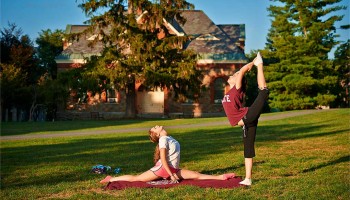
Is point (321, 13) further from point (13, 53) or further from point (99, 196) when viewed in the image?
point (99, 196)

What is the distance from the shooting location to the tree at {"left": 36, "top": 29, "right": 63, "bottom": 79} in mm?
51188

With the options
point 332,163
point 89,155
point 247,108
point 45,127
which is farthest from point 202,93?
point 247,108

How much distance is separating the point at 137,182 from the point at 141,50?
77.5 ft

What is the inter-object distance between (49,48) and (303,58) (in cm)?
2950

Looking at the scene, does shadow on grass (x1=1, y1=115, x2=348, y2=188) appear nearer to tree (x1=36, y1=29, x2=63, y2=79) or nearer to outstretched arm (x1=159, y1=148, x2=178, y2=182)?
outstretched arm (x1=159, y1=148, x2=178, y2=182)

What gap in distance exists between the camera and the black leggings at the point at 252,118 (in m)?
7.29

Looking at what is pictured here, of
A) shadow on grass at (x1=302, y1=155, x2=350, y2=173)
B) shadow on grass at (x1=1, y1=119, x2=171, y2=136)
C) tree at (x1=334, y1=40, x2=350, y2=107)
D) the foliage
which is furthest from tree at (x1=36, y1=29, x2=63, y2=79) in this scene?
shadow on grass at (x1=302, y1=155, x2=350, y2=173)

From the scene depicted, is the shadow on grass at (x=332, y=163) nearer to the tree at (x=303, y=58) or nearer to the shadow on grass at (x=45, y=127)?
the shadow on grass at (x=45, y=127)

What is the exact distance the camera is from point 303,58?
116 feet

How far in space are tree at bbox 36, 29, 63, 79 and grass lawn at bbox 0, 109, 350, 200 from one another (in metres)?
35.3

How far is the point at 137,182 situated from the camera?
7414mm

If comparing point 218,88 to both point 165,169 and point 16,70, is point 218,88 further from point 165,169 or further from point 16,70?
point 165,169

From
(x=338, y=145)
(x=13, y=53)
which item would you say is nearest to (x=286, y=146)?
(x=338, y=145)

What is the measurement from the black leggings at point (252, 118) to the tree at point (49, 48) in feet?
145
